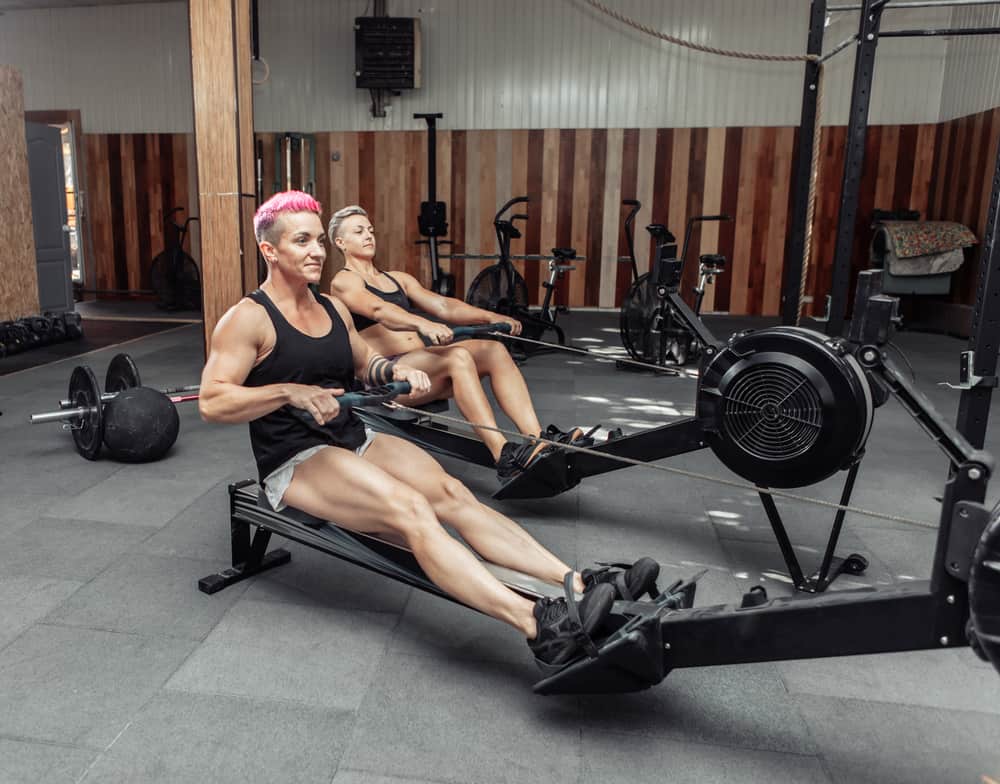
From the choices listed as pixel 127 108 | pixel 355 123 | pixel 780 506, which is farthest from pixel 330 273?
pixel 780 506

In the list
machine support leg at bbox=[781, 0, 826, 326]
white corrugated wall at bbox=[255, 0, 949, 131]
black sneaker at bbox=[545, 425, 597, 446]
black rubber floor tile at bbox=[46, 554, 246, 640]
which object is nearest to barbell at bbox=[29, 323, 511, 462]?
black sneaker at bbox=[545, 425, 597, 446]

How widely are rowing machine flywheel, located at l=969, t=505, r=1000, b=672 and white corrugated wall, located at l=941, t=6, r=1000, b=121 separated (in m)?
7.47

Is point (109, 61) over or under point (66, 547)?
over

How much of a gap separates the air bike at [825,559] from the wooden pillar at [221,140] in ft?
7.63

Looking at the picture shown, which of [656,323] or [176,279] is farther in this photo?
[176,279]

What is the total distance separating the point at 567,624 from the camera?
5.21ft

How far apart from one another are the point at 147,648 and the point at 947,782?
174 centimetres

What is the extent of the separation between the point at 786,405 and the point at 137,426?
100.0 inches

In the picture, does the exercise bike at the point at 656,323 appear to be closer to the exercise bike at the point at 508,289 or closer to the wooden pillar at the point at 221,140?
the exercise bike at the point at 508,289

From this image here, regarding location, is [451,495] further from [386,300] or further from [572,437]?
[386,300]

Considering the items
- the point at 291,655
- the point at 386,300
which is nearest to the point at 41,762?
the point at 291,655

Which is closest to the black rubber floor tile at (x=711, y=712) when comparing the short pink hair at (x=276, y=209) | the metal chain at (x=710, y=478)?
the metal chain at (x=710, y=478)

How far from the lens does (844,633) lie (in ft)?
4.43

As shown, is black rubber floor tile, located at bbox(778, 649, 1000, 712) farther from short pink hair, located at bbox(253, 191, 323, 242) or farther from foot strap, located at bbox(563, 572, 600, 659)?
short pink hair, located at bbox(253, 191, 323, 242)
